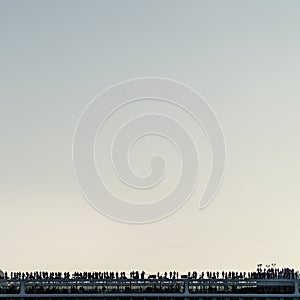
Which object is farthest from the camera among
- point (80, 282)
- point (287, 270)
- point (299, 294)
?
point (287, 270)

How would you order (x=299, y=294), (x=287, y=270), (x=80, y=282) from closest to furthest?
1. (x=299, y=294)
2. (x=80, y=282)
3. (x=287, y=270)

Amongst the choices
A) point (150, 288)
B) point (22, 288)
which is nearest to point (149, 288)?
point (150, 288)

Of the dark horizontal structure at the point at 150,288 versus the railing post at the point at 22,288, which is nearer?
the dark horizontal structure at the point at 150,288

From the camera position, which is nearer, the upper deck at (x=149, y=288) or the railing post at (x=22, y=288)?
the upper deck at (x=149, y=288)

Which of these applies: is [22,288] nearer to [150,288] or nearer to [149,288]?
[149,288]

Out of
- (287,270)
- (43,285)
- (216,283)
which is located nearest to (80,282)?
(43,285)

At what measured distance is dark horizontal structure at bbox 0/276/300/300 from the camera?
96.9 meters

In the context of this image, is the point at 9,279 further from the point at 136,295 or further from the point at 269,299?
the point at 269,299

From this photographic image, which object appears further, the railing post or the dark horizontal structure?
the railing post

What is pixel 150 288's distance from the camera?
99.8m

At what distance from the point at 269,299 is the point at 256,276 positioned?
796cm

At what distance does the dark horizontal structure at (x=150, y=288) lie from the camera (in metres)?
96.9

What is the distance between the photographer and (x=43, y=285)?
101m

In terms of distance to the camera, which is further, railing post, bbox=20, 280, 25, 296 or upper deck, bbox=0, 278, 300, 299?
railing post, bbox=20, 280, 25, 296
